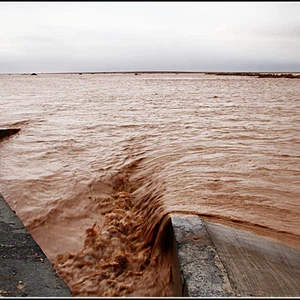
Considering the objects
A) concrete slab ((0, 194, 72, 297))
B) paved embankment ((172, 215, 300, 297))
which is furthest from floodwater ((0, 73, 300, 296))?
paved embankment ((172, 215, 300, 297))

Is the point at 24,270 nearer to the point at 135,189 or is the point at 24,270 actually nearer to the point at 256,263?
the point at 256,263

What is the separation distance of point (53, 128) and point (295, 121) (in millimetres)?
7920

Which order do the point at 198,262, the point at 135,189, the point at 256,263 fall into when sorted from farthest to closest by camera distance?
the point at 135,189
the point at 256,263
the point at 198,262

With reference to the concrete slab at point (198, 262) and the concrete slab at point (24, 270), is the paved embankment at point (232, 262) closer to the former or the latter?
the concrete slab at point (198, 262)

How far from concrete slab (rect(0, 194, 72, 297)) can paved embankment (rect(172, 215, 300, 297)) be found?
3.55 feet

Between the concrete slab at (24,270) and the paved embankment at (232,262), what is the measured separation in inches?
42.6

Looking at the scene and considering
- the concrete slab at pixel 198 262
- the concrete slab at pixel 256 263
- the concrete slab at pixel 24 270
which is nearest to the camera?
the concrete slab at pixel 198 262

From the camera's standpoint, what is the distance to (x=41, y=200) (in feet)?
14.9

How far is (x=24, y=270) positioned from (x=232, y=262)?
175cm

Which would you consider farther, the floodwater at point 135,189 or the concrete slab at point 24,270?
the floodwater at point 135,189

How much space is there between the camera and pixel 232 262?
2.55 m

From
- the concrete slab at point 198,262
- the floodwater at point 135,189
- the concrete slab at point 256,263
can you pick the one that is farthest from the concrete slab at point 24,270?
the concrete slab at point 256,263

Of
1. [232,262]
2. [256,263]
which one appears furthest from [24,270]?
[256,263]

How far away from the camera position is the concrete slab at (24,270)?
243cm
